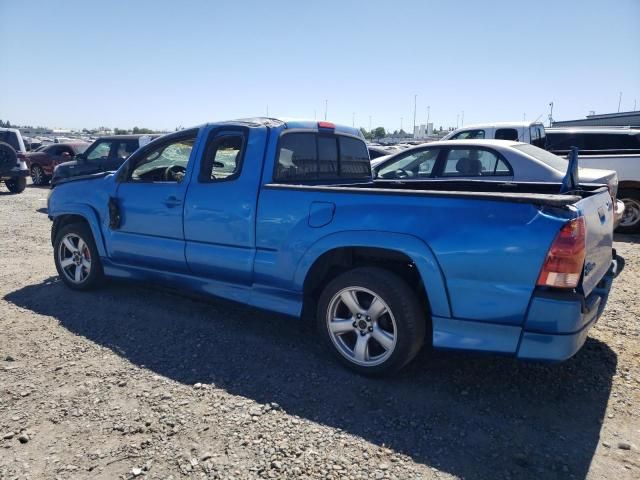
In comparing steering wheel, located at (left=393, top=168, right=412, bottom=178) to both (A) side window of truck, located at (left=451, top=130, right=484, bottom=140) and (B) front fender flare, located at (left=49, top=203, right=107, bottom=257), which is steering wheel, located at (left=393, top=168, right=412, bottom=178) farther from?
(B) front fender flare, located at (left=49, top=203, right=107, bottom=257)

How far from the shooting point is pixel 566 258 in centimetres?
261

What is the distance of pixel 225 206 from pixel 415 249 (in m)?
1.71

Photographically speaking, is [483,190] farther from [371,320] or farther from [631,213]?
[631,213]

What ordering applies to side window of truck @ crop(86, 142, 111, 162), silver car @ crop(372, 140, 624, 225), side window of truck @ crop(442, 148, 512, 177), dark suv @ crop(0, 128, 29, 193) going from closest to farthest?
silver car @ crop(372, 140, 624, 225) → side window of truck @ crop(442, 148, 512, 177) → side window of truck @ crop(86, 142, 111, 162) → dark suv @ crop(0, 128, 29, 193)

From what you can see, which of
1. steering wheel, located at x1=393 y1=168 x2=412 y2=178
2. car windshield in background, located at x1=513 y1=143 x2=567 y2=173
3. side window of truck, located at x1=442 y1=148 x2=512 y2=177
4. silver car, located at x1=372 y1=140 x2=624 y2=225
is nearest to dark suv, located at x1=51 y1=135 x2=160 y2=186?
steering wheel, located at x1=393 y1=168 x2=412 y2=178

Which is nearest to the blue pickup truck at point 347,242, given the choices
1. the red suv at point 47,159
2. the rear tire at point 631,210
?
the rear tire at point 631,210

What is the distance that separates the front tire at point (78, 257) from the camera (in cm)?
507

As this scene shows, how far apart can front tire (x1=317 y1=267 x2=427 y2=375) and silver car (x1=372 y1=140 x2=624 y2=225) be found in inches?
144

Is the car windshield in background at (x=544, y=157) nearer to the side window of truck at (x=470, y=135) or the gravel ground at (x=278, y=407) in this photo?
the gravel ground at (x=278, y=407)

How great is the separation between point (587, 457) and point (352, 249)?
6.07 ft

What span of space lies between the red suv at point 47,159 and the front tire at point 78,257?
1352cm

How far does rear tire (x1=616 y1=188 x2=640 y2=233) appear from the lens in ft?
28.2

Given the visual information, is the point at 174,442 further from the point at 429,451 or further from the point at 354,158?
the point at 354,158

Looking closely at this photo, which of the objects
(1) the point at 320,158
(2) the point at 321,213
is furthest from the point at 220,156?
(2) the point at 321,213
